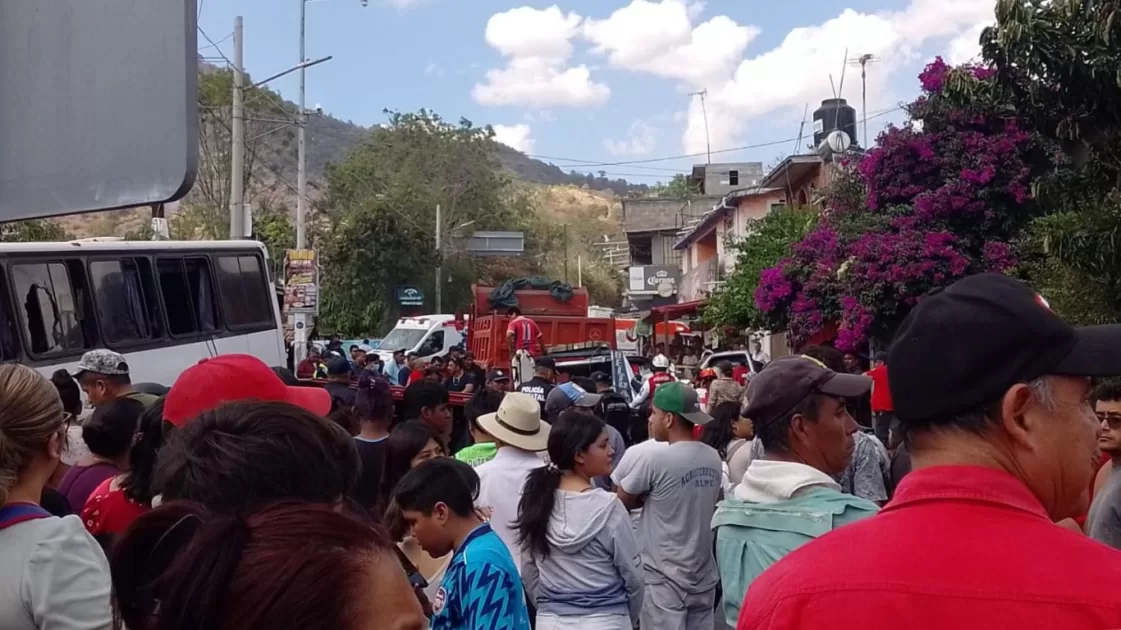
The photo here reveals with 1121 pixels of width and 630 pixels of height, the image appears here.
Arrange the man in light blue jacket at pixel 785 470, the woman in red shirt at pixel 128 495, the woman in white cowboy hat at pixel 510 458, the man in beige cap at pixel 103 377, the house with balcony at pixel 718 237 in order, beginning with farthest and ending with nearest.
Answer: the house with balcony at pixel 718 237
the man in beige cap at pixel 103 377
the woman in white cowboy hat at pixel 510 458
the woman in red shirt at pixel 128 495
the man in light blue jacket at pixel 785 470

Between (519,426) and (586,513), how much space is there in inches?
34.7

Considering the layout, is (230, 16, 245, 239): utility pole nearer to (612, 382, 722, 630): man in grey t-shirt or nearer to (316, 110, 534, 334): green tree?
(612, 382, 722, 630): man in grey t-shirt

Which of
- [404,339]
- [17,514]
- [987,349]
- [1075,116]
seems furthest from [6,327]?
[404,339]

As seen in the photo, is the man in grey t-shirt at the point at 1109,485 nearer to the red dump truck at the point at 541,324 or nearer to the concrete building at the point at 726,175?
the red dump truck at the point at 541,324

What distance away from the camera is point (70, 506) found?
439cm

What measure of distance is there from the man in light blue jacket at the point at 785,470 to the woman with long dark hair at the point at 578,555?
5.54 ft

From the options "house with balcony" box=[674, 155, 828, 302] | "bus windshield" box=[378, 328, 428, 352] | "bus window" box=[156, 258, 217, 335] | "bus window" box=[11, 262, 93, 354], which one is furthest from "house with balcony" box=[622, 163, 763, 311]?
"bus window" box=[11, 262, 93, 354]

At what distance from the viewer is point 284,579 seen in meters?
1.51

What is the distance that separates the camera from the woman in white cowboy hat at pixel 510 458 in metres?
5.65

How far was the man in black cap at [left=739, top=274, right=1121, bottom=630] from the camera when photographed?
66.2 inches

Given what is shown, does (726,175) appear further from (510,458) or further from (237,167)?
(510,458)

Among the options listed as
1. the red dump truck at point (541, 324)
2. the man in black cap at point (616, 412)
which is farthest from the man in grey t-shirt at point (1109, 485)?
the red dump truck at point (541, 324)

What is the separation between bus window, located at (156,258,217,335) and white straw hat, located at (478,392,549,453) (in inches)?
371

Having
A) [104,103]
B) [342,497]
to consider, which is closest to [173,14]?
[104,103]
